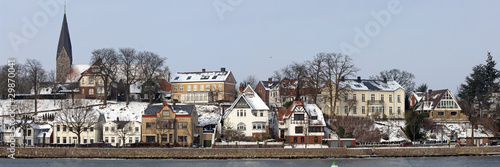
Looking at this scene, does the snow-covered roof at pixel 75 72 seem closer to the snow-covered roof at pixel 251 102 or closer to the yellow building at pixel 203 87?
the yellow building at pixel 203 87

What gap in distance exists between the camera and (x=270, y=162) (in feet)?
178

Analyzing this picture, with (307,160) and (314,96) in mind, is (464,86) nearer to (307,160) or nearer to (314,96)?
(314,96)

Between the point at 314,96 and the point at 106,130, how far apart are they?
27.0 meters

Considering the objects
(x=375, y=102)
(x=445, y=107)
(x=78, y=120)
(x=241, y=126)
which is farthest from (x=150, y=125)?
(x=445, y=107)

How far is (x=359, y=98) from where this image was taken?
258ft

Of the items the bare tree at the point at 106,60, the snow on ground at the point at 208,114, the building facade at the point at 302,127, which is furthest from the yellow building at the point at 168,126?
the bare tree at the point at 106,60

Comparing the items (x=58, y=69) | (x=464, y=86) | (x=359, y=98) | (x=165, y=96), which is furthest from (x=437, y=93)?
(x=58, y=69)

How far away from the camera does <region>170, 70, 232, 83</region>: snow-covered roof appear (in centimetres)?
8946

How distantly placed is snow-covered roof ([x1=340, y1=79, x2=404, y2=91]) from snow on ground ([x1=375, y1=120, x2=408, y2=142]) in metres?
7.78

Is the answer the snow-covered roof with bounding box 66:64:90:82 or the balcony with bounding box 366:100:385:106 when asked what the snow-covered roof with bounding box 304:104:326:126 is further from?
the snow-covered roof with bounding box 66:64:90:82

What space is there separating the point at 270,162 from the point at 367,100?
2866cm

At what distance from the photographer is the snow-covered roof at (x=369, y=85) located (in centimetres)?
7950

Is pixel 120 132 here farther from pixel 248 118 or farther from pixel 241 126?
pixel 248 118

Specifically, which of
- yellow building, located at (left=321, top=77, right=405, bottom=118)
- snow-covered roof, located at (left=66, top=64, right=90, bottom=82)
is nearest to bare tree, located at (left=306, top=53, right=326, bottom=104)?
yellow building, located at (left=321, top=77, right=405, bottom=118)
